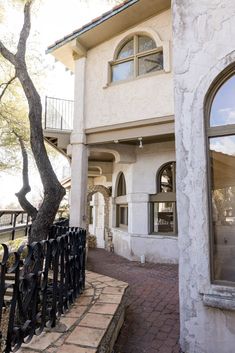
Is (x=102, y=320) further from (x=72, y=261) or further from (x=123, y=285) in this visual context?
(x=123, y=285)

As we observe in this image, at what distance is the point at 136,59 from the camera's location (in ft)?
26.2

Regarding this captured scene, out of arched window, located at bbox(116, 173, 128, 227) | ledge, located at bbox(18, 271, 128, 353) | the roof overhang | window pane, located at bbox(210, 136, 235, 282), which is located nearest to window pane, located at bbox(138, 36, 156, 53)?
the roof overhang

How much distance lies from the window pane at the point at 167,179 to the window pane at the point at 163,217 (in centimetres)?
52

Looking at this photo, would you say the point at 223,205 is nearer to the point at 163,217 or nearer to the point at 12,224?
the point at 163,217

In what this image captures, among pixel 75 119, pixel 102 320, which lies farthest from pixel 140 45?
pixel 102 320

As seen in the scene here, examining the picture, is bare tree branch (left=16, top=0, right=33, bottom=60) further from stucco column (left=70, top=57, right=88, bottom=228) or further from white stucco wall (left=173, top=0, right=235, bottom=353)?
white stucco wall (left=173, top=0, right=235, bottom=353)

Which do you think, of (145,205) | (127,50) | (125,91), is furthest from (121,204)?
(127,50)

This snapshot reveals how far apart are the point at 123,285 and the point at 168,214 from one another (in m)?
5.00

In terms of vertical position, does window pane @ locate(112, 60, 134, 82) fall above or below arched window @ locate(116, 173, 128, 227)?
above

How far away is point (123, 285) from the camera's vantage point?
457cm

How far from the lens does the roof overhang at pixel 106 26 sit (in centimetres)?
730

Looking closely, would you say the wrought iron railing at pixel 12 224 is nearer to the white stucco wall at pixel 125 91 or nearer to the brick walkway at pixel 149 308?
the brick walkway at pixel 149 308

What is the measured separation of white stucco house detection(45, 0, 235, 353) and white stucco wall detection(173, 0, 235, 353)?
0.04ft

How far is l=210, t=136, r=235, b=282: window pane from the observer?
11.0ft
